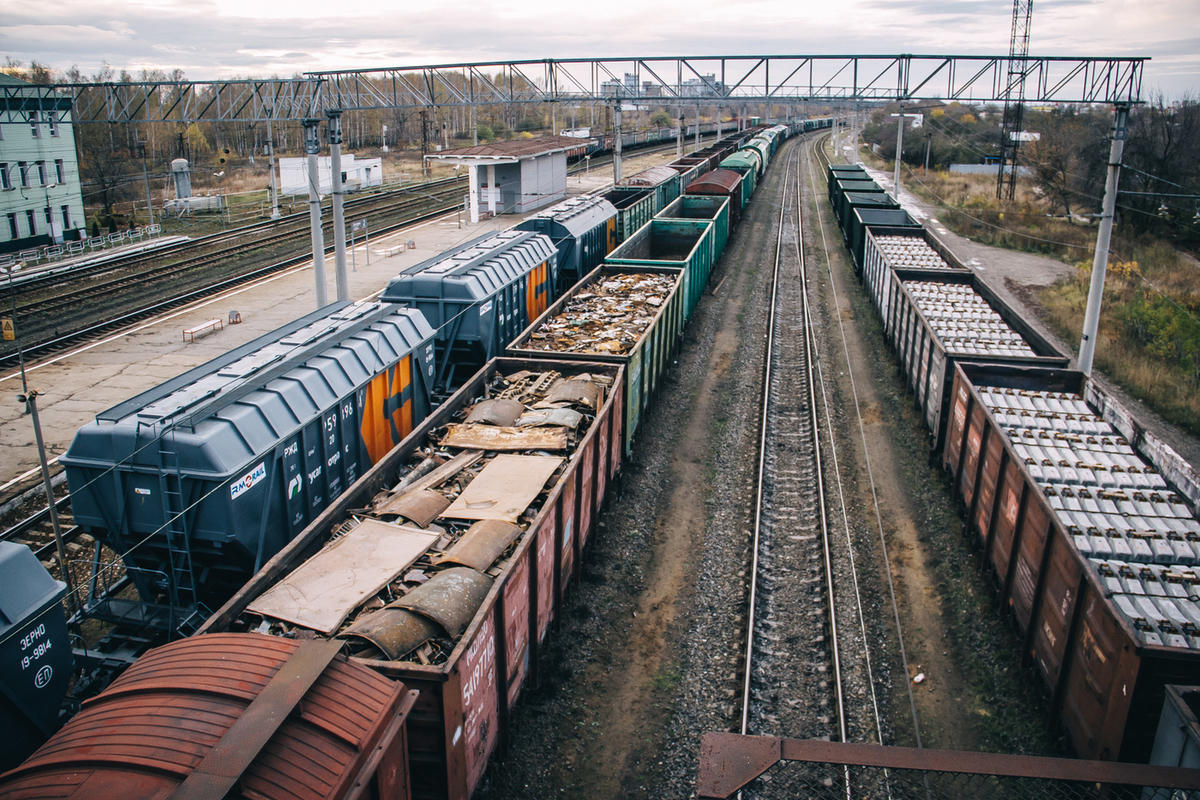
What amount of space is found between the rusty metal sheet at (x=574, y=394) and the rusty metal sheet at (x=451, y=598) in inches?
212

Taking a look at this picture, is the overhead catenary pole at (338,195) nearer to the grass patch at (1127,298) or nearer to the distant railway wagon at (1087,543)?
the distant railway wagon at (1087,543)

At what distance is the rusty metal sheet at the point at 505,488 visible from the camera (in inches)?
400

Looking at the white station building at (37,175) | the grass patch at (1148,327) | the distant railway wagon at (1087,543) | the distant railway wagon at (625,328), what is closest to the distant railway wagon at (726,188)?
the grass patch at (1148,327)

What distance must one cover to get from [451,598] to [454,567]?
78 centimetres

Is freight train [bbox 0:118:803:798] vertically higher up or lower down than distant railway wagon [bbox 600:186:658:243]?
lower down

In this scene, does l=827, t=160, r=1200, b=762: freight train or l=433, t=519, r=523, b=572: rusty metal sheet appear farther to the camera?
l=433, t=519, r=523, b=572: rusty metal sheet

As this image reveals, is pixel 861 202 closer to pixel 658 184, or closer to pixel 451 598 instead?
pixel 658 184

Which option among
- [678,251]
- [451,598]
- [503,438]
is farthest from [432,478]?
[678,251]

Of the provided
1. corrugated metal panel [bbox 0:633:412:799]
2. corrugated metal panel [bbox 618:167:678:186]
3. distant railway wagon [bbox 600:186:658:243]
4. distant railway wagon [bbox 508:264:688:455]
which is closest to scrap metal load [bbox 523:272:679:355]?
distant railway wagon [bbox 508:264:688:455]

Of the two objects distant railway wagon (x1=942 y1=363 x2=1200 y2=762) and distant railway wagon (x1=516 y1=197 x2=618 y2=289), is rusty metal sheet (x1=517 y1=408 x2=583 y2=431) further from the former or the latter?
distant railway wagon (x1=516 y1=197 x2=618 y2=289)

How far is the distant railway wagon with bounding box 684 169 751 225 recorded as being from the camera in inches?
1515

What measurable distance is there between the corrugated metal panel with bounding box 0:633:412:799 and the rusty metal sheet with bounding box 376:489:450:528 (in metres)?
3.48

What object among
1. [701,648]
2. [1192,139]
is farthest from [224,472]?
[1192,139]

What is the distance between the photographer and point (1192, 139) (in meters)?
44.0
